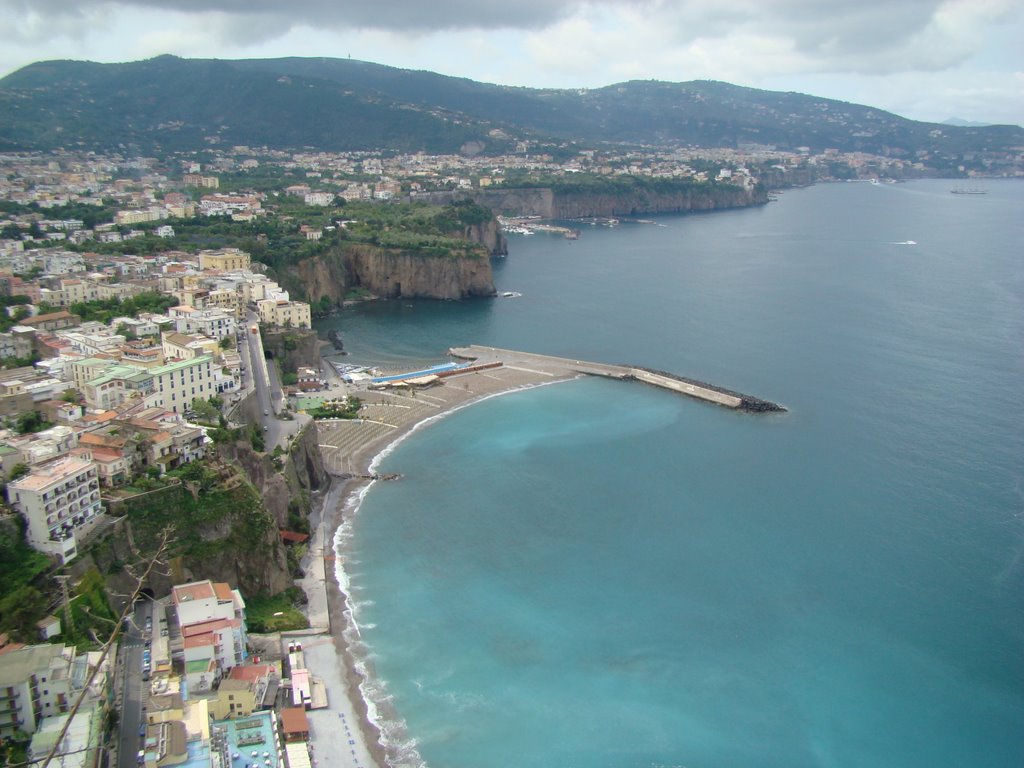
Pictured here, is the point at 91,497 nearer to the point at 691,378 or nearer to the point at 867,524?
the point at 867,524

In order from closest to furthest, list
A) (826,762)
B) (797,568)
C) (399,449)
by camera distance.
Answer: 1. (826,762)
2. (797,568)
3. (399,449)

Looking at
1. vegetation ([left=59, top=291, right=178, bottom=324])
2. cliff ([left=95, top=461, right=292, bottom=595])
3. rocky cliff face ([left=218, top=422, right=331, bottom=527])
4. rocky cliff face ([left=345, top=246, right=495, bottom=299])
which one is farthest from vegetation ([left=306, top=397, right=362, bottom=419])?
rocky cliff face ([left=345, top=246, right=495, bottom=299])

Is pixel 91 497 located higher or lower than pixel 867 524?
higher

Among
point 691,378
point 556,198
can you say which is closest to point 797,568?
point 691,378

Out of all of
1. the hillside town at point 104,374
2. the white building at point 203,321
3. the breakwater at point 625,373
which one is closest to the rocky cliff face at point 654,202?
the breakwater at point 625,373

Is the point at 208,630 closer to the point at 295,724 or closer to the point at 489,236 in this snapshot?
the point at 295,724

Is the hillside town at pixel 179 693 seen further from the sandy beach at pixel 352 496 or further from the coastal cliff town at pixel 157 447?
Answer: the sandy beach at pixel 352 496

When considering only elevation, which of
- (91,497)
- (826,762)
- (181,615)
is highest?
(91,497)

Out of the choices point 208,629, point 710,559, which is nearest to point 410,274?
point 710,559
